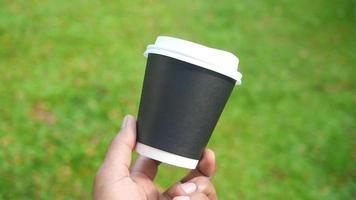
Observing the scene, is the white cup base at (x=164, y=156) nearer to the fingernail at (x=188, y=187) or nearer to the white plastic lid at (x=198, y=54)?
the fingernail at (x=188, y=187)

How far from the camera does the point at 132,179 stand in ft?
6.23

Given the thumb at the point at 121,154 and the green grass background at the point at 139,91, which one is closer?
the thumb at the point at 121,154

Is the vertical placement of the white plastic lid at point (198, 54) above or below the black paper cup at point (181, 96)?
above

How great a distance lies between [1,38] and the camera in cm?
412

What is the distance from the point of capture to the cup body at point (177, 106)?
1760mm

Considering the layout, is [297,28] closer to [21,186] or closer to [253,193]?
[253,193]

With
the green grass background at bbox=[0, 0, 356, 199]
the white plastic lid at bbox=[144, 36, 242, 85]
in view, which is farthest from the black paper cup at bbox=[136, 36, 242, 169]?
the green grass background at bbox=[0, 0, 356, 199]

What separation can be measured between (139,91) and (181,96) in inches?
87.6

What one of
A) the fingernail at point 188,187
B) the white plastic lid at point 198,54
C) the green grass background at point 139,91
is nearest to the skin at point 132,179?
the fingernail at point 188,187

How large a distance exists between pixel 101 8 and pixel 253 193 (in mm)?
2326

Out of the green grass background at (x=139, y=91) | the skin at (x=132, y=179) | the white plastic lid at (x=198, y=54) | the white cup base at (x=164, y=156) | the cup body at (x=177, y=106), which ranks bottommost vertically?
the green grass background at (x=139, y=91)

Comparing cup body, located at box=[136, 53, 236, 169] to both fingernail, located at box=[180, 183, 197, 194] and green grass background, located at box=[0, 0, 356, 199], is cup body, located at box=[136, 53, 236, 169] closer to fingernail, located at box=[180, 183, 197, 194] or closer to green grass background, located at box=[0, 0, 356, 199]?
fingernail, located at box=[180, 183, 197, 194]

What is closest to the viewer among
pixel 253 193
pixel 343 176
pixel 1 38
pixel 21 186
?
pixel 21 186

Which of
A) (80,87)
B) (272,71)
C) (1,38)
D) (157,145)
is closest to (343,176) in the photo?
(272,71)
